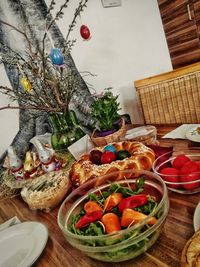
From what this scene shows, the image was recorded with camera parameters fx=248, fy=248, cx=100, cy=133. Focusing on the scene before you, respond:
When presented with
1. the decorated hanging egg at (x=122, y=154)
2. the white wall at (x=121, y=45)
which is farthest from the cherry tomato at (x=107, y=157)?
the white wall at (x=121, y=45)

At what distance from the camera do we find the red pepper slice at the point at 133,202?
609mm

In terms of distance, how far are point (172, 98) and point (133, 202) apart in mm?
1145

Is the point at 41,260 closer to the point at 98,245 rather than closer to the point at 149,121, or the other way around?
the point at 98,245

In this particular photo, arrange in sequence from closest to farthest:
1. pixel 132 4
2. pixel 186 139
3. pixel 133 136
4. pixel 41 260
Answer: pixel 41 260 → pixel 186 139 → pixel 133 136 → pixel 132 4

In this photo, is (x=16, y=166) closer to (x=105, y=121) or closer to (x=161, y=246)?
(x=105, y=121)

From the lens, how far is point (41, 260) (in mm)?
677

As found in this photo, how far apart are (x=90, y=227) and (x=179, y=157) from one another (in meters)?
0.37

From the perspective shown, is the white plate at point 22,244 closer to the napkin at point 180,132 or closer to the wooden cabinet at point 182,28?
the napkin at point 180,132

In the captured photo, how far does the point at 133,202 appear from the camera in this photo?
618 mm

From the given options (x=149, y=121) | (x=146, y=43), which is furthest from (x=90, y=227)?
(x=146, y=43)

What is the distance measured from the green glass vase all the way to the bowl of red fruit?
0.57 m

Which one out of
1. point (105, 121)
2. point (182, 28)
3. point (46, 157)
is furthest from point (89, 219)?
point (182, 28)

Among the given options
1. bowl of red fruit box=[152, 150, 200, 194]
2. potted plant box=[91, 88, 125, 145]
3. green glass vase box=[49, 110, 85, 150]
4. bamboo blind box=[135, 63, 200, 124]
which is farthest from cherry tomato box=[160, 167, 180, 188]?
bamboo blind box=[135, 63, 200, 124]

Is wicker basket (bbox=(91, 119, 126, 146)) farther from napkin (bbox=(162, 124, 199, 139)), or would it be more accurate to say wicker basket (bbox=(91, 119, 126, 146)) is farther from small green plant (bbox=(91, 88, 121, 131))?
napkin (bbox=(162, 124, 199, 139))
